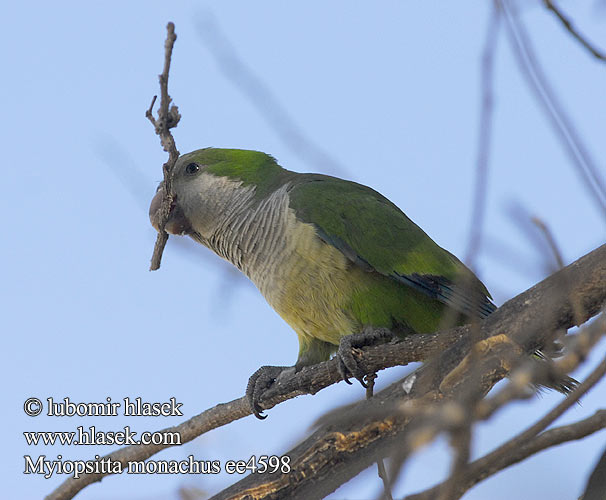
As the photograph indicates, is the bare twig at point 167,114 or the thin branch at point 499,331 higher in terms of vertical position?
the bare twig at point 167,114

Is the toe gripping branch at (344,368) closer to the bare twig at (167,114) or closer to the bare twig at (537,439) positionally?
the bare twig at (167,114)

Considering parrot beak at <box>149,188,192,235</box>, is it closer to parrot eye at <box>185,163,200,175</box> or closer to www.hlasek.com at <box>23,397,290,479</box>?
parrot eye at <box>185,163,200,175</box>

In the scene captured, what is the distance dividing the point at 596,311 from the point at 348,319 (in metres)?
1.87

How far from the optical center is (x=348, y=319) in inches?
202

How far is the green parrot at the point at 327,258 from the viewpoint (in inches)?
203

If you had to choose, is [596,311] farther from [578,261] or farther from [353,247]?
[353,247]

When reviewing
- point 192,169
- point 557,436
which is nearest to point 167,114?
point 557,436

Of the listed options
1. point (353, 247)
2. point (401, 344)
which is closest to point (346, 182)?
point (353, 247)

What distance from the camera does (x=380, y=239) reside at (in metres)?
5.36

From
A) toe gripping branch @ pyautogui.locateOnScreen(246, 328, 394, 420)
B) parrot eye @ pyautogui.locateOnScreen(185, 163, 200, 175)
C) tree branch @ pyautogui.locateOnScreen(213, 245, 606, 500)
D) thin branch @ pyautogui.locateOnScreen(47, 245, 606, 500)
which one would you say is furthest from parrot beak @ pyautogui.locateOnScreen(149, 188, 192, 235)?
tree branch @ pyautogui.locateOnScreen(213, 245, 606, 500)

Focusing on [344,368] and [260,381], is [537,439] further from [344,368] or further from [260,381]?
[260,381]

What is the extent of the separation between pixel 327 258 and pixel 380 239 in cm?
44

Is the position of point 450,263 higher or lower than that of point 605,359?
higher

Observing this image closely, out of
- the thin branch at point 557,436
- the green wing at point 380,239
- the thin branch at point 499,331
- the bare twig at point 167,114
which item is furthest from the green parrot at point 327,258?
the thin branch at point 557,436
